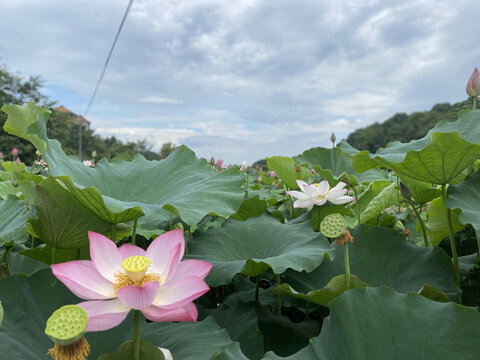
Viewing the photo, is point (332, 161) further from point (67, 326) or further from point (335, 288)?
point (67, 326)

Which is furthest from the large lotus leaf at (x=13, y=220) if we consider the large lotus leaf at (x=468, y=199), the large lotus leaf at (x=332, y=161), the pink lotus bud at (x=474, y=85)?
the large lotus leaf at (x=332, y=161)

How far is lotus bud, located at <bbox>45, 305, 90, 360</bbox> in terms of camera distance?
1.13 ft

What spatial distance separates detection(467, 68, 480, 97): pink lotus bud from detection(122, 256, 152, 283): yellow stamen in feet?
3.05

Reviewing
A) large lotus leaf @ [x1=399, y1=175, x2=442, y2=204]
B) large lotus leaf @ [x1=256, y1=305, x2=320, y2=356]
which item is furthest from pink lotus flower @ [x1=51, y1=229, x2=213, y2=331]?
large lotus leaf @ [x1=399, y1=175, x2=442, y2=204]

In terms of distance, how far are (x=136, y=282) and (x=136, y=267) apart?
0.08 feet

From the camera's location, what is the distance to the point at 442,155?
0.77 m

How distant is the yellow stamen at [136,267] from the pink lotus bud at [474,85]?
0.93m

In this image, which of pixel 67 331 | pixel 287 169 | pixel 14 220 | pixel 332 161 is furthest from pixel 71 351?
pixel 332 161

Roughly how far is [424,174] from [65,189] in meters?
0.71

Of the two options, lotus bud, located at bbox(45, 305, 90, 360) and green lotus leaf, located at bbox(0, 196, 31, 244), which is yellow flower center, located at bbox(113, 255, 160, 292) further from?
green lotus leaf, located at bbox(0, 196, 31, 244)

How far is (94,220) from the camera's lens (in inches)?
29.0

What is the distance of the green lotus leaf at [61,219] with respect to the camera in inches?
26.8

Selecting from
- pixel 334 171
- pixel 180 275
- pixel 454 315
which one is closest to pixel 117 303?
pixel 180 275

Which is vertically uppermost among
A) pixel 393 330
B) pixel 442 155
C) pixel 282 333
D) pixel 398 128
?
pixel 398 128
